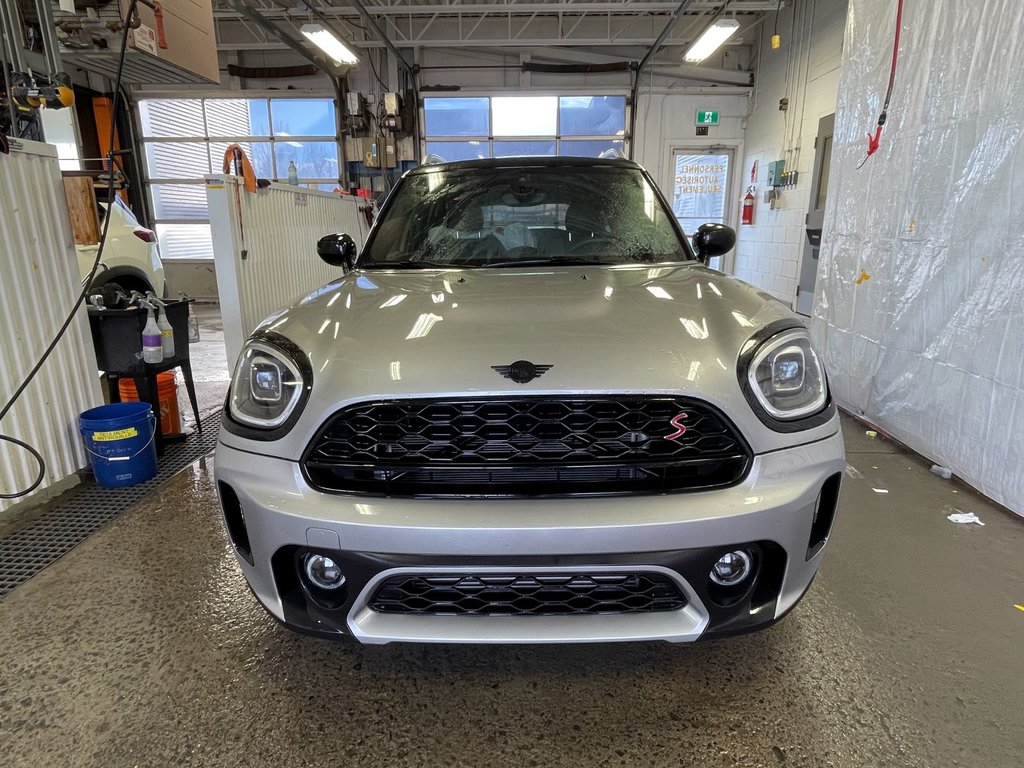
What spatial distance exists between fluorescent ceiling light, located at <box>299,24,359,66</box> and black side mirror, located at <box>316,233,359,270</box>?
6.10 meters

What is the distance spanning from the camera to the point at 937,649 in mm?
1708

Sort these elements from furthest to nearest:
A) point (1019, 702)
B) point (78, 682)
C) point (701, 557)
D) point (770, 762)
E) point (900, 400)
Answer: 1. point (900, 400)
2. point (78, 682)
3. point (1019, 702)
4. point (770, 762)
5. point (701, 557)

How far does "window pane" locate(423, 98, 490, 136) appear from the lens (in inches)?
416

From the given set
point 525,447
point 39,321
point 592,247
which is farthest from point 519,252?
point 39,321

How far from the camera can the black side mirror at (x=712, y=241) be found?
2350 millimetres

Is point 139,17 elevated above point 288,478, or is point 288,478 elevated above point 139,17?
point 139,17

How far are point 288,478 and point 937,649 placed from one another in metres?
1.88

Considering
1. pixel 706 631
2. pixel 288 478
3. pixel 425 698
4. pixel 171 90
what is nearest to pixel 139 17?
pixel 288 478

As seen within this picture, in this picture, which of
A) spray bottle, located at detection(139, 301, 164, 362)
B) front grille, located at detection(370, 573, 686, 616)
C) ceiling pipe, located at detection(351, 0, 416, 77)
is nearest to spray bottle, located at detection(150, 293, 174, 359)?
spray bottle, located at detection(139, 301, 164, 362)

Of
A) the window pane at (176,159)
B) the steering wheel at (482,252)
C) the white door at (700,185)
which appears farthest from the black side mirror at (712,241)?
the window pane at (176,159)

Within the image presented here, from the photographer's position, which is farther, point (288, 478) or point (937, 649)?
point (937, 649)

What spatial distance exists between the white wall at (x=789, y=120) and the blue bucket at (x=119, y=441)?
788 cm

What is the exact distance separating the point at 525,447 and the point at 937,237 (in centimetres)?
292

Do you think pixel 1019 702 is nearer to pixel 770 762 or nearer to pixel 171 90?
pixel 770 762
